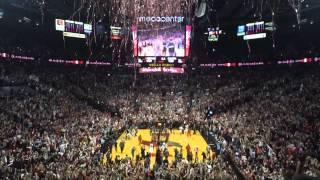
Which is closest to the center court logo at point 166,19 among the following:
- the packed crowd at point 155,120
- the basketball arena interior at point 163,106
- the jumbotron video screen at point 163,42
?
the basketball arena interior at point 163,106

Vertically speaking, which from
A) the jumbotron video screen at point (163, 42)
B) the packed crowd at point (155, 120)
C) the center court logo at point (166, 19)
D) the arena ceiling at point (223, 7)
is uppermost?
the arena ceiling at point (223, 7)

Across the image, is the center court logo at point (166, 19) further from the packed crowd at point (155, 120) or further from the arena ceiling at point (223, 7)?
the packed crowd at point (155, 120)

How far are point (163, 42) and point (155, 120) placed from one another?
11327 millimetres

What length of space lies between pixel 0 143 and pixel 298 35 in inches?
1323

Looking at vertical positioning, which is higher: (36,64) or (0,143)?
(36,64)

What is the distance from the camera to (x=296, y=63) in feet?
139

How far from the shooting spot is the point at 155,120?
3625 cm

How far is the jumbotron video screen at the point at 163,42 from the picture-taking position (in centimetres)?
4438

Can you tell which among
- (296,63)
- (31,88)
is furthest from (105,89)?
(296,63)

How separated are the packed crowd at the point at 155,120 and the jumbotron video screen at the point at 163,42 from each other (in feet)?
13.8

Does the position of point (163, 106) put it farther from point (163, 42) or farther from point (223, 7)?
point (223, 7)

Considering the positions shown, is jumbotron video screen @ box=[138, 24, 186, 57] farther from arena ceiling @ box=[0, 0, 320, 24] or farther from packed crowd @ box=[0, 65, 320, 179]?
packed crowd @ box=[0, 65, 320, 179]

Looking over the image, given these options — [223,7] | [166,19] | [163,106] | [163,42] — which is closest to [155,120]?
[163,106]

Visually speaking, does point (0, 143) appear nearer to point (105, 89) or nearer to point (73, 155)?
point (73, 155)
